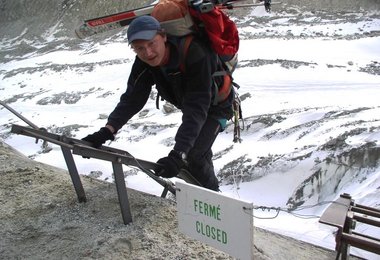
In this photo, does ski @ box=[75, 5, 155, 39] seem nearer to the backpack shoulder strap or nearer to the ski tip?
the ski tip

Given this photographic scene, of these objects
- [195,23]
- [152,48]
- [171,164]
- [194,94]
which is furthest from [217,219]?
[195,23]

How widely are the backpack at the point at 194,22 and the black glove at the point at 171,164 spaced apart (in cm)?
95

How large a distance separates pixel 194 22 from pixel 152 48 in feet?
1.57

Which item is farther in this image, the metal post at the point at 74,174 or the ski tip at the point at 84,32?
the ski tip at the point at 84,32

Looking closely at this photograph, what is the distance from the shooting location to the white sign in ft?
7.86

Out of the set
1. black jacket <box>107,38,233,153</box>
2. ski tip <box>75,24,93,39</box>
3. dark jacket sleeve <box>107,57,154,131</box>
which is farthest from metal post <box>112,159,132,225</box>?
ski tip <box>75,24,93,39</box>

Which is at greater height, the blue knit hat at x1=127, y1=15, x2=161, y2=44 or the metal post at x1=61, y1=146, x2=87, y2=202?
the blue knit hat at x1=127, y1=15, x2=161, y2=44

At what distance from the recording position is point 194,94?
330 centimetres

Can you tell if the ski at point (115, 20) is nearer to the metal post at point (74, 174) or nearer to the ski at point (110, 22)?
the ski at point (110, 22)

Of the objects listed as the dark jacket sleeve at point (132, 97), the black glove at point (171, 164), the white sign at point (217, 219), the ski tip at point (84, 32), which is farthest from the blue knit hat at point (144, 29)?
the ski tip at point (84, 32)

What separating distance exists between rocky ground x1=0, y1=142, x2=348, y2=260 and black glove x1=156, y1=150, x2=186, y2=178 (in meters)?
0.52

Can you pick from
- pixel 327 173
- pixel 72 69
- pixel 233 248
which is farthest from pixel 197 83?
pixel 72 69

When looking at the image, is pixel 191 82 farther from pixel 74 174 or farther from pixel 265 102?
pixel 265 102

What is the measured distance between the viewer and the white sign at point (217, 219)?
7.86 ft
